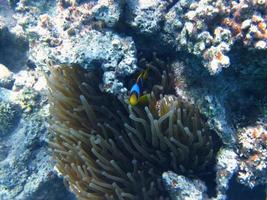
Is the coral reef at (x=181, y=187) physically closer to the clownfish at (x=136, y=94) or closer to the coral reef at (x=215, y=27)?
the clownfish at (x=136, y=94)

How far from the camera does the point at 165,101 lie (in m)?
3.20

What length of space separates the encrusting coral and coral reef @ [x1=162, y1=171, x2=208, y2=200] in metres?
0.13

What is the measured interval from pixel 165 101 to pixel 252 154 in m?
1.01

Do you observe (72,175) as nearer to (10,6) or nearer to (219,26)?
(219,26)

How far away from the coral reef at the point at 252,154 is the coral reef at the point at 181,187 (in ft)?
1.67

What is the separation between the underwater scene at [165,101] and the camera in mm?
3016

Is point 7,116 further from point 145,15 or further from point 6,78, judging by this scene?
point 145,15

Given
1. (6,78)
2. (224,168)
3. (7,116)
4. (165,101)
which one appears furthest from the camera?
(6,78)

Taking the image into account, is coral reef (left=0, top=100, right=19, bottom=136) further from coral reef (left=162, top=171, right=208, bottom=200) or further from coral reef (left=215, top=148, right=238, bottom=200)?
coral reef (left=215, top=148, right=238, bottom=200)

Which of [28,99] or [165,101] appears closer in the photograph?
[165,101]

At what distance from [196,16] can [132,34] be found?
0.72 m

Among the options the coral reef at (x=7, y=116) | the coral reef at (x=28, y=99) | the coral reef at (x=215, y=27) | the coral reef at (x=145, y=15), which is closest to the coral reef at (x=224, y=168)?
the coral reef at (x=215, y=27)

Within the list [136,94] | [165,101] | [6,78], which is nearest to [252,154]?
[165,101]

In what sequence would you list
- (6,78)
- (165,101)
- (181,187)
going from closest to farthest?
(181,187) < (165,101) < (6,78)
